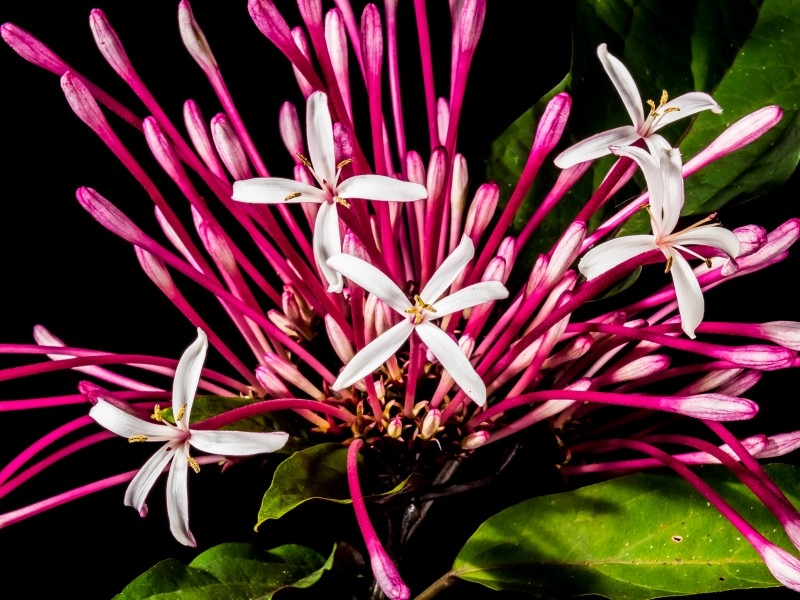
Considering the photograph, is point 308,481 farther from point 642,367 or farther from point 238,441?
point 642,367

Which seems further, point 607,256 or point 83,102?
point 83,102

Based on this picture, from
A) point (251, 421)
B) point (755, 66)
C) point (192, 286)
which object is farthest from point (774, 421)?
point (192, 286)

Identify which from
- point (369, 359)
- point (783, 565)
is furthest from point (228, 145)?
point (783, 565)

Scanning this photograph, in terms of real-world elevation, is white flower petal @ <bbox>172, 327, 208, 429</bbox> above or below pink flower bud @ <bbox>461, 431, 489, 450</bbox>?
above

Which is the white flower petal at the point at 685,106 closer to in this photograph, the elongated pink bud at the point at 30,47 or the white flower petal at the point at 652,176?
the white flower petal at the point at 652,176

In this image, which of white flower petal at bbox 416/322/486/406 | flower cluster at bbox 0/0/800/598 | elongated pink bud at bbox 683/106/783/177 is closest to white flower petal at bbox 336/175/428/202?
flower cluster at bbox 0/0/800/598

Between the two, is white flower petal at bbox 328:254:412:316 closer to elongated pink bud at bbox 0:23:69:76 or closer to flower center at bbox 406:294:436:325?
flower center at bbox 406:294:436:325
